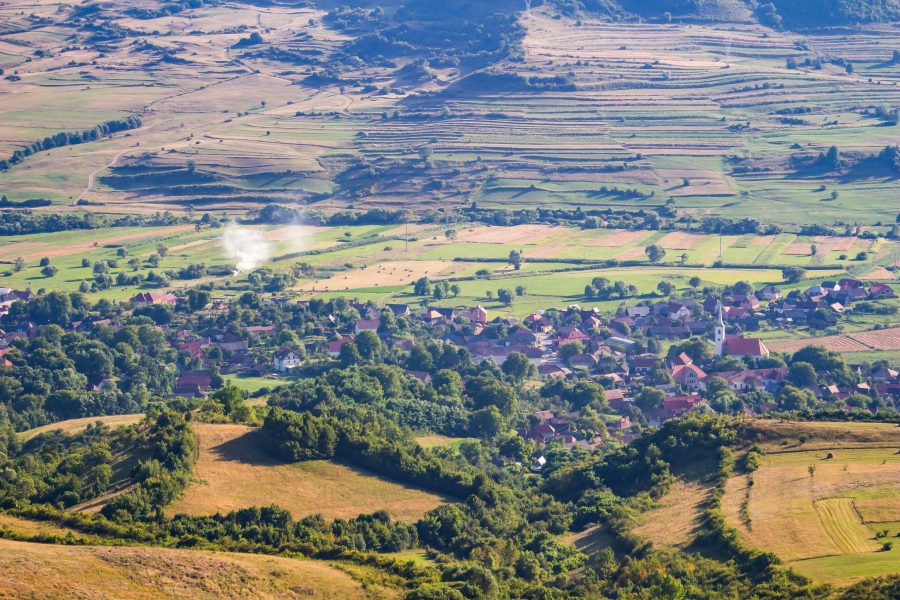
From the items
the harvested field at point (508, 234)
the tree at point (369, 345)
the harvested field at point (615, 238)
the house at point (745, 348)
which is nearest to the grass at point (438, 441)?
the tree at point (369, 345)

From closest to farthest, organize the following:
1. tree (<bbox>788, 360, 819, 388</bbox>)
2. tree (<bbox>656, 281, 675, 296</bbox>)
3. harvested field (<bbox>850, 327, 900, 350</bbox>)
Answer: tree (<bbox>788, 360, 819, 388</bbox>) < harvested field (<bbox>850, 327, 900, 350</bbox>) < tree (<bbox>656, 281, 675, 296</bbox>)

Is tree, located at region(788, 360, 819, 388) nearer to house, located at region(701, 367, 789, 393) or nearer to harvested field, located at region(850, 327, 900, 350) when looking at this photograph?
house, located at region(701, 367, 789, 393)

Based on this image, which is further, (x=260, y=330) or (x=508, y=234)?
(x=508, y=234)

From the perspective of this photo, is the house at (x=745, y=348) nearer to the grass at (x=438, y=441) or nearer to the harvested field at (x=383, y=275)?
the grass at (x=438, y=441)

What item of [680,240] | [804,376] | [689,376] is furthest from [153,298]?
[804,376]

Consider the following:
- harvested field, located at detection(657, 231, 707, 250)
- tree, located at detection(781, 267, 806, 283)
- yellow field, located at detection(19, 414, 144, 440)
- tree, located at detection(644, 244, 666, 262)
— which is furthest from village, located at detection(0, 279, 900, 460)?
harvested field, located at detection(657, 231, 707, 250)

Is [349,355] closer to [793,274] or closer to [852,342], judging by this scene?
[852,342]
